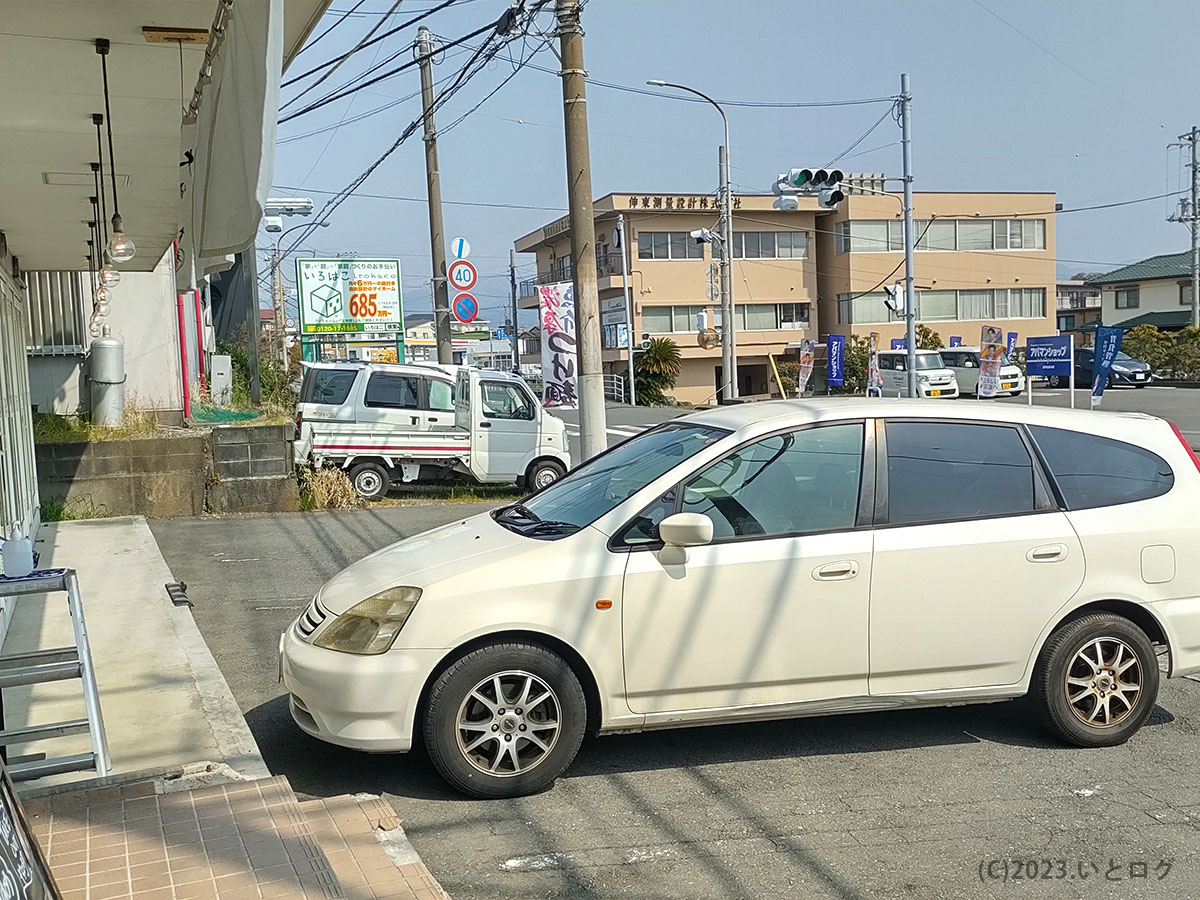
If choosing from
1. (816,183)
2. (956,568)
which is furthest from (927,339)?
(956,568)

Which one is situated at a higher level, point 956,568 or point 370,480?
point 956,568

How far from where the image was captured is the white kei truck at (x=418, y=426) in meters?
14.9

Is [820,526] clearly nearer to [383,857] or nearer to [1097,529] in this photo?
[1097,529]

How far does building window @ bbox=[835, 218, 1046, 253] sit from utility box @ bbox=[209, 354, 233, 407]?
125 feet

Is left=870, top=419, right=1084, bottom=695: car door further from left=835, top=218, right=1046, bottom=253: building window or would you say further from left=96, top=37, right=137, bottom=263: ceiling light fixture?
left=835, top=218, right=1046, bottom=253: building window

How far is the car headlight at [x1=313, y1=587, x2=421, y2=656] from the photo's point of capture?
4.52 metres

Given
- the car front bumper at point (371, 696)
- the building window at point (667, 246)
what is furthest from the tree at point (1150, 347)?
the car front bumper at point (371, 696)

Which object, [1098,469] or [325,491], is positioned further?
[325,491]

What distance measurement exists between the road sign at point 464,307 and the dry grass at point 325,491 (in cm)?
699

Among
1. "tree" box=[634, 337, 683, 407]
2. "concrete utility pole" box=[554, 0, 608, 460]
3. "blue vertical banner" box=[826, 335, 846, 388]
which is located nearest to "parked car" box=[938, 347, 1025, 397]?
"blue vertical banner" box=[826, 335, 846, 388]

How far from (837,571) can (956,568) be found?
580mm

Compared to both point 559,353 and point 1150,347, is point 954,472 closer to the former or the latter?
point 559,353

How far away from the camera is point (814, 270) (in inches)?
2100

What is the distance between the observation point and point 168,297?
1514 cm
